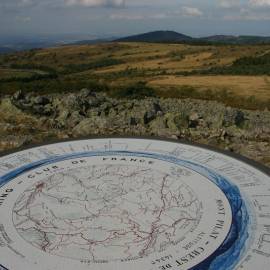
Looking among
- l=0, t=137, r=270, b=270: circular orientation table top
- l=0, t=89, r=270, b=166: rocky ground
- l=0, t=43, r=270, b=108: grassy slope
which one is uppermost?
l=0, t=137, r=270, b=270: circular orientation table top

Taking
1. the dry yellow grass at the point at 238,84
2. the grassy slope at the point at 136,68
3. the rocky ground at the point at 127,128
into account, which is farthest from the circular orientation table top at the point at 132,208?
the dry yellow grass at the point at 238,84

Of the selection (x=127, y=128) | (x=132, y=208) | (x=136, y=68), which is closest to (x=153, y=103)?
(x=127, y=128)

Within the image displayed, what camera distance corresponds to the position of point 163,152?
6605 millimetres

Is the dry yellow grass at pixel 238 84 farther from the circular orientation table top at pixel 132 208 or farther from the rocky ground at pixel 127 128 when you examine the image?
the circular orientation table top at pixel 132 208

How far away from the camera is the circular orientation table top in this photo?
13.1 ft

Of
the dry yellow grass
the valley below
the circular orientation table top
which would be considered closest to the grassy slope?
the dry yellow grass

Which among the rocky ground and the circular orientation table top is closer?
the circular orientation table top

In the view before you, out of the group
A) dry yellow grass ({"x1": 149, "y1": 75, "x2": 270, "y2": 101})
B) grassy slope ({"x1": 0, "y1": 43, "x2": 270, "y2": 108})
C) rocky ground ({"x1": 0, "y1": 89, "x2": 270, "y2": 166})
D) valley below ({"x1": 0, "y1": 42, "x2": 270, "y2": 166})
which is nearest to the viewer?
rocky ground ({"x1": 0, "y1": 89, "x2": 270, "y2": 166})

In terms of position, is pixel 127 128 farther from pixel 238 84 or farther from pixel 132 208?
pixel 238 84

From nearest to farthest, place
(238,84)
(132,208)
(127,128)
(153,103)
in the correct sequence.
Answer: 1. (132,208)
2. (127,128)
3. (153,103)
4. (238,84)

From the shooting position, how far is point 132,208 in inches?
192

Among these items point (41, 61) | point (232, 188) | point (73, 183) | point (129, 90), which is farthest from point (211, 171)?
point (41, 61)

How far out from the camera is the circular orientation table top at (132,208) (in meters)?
3.98

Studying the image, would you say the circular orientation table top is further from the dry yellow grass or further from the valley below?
the dry yellow grass
